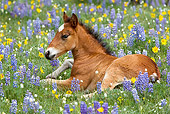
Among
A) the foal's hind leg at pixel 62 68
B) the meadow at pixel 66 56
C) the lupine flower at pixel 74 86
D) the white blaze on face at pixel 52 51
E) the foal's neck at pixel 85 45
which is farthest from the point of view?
the foal's hind leg at pixel 62 68

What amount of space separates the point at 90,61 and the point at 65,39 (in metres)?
0.70

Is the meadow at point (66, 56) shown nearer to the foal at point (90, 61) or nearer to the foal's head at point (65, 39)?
the foal at point (90, 61)

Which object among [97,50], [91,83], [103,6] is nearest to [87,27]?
[97,50]

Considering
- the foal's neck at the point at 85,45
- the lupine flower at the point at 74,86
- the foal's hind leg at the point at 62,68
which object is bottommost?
the foal's hind leg at the point at 62,68

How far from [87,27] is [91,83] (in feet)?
4.41

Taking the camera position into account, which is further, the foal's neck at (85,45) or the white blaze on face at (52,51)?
the foal's neck at (85,45)

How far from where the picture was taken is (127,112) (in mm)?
5574

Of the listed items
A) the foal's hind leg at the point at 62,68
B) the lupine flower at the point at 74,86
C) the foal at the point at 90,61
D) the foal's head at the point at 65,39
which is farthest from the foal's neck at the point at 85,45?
the lupine flower at the point at 74,86

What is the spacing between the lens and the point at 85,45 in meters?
7.59

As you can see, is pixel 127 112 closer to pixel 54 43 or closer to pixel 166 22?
pixel 54 43

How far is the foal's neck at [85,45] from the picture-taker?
7527mm

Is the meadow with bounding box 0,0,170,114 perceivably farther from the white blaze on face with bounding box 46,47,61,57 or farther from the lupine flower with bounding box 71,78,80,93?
the white blaze on face with bounding box 46,47,61,57

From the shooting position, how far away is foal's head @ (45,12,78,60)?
23.9 feet

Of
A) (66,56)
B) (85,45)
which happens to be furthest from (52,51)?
(66,56)
